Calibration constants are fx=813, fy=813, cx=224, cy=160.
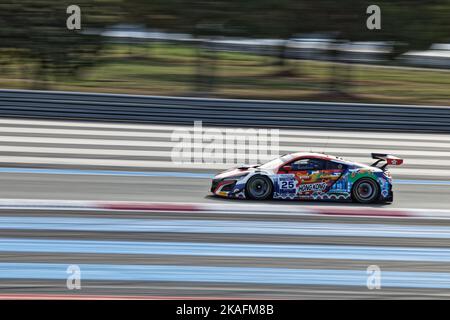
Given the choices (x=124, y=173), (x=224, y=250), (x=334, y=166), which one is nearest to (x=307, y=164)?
(x=334, y=166)

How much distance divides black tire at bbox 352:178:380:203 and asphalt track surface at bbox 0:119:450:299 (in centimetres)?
15

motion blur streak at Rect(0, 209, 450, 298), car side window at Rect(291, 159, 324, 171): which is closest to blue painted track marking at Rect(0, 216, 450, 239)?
motion blur streak at Rect(0, 209, 450, 298)

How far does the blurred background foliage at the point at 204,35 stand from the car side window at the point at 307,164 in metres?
10.1

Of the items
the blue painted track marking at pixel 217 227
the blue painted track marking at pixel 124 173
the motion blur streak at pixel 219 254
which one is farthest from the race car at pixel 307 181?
the blue painted track marking at pixel 124 173

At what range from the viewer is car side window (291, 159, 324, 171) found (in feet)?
37.8

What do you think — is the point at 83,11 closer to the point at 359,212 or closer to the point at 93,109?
the point at 93,109

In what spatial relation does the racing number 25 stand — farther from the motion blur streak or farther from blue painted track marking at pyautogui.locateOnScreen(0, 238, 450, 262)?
blue painted track marking at pyautogui.locateOnScreen(0, 238, 450, 262)

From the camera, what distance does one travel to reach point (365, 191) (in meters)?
11.6

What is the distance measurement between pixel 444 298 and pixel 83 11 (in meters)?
16.5

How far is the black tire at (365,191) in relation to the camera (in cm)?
1154

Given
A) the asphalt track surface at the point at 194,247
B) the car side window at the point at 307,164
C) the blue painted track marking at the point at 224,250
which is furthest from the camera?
the car side window at the point at 307,164

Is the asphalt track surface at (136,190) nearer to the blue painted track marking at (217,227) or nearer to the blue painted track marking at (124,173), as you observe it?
the blue painted track marking at (124,173)

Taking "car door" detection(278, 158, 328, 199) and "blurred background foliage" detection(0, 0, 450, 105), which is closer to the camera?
"car door" detection(278, 158, 328, 199)

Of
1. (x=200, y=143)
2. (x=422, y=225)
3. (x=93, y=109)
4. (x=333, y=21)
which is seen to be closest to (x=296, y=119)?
(x=200, y=143)
